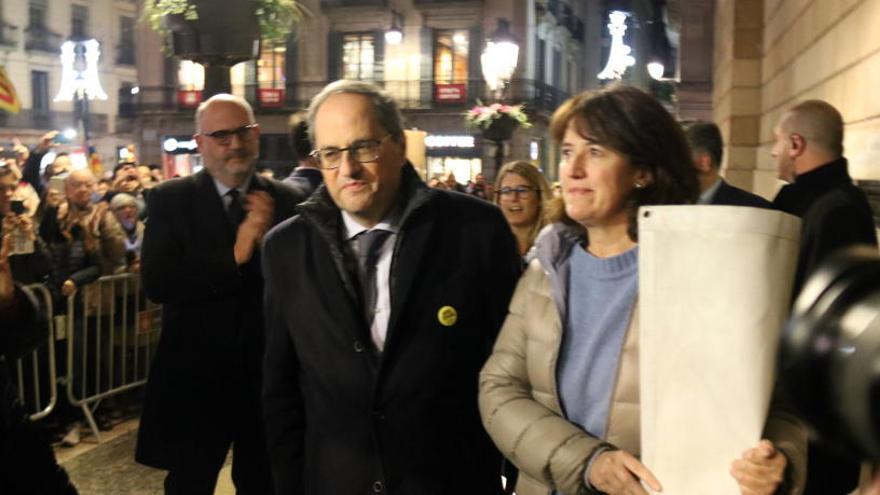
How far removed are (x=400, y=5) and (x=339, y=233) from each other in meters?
37.1

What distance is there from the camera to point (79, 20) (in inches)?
2285

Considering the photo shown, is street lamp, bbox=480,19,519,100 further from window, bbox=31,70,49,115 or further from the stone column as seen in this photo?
window, bbox=31,70,49,115

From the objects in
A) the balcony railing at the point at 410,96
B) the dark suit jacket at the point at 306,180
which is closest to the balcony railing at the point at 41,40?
the balcony railing at the point at 410,96

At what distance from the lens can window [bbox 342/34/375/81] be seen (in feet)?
127

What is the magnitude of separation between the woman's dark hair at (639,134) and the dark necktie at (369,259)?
28.2 inches

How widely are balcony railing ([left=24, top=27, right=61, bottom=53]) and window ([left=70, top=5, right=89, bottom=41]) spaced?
5.40 feet

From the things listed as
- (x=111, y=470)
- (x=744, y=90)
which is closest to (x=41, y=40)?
(x=744, y=90)

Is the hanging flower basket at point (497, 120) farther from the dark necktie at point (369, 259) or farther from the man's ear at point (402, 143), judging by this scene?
the dark necktie at point (369, 259)

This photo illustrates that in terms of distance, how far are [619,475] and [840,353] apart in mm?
1093

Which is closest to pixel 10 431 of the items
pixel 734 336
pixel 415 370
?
pixel 415 370

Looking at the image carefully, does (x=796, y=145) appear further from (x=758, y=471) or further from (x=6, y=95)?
(x=6, y=95)

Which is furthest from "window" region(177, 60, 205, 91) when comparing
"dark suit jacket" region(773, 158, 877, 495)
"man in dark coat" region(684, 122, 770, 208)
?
"dark suit jacket" region(773, 158, 877, 495)

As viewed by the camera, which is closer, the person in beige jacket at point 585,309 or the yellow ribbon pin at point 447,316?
the person in beige jacket at point 585,309

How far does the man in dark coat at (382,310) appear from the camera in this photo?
2.60m
